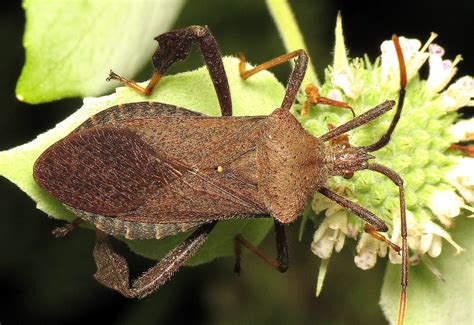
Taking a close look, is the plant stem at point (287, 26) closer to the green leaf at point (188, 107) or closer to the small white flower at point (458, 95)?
the green leaf at point (188, 107)

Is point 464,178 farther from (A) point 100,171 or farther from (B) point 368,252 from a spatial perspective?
(A) point 100,171

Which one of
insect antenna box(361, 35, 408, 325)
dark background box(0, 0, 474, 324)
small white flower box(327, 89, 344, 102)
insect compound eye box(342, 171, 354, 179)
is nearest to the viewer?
insect antenna box(361, 35, 408, 325)

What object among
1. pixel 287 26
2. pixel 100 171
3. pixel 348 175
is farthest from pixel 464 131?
pixel 100 171

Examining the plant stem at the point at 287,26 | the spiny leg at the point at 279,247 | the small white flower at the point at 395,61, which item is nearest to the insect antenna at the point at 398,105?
the small white flower at the point at 395,61

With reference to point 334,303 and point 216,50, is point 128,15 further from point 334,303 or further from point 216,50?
point 334,303

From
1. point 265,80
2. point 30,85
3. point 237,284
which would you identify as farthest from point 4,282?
point 265,80

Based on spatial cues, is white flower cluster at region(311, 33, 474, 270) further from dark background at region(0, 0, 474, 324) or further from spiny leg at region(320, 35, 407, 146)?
dark background at region(0, 0, 474, 324)

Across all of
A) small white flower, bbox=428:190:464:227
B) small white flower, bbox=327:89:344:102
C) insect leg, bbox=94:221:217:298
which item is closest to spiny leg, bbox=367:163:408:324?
small white flower, bbox=428:190:464:227
